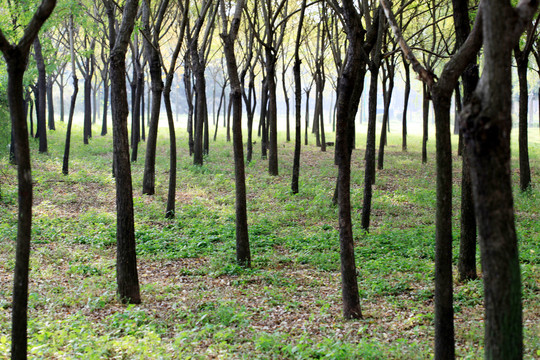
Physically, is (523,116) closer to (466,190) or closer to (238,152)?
(466,190)

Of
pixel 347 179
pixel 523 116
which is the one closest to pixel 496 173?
pixel 347 179

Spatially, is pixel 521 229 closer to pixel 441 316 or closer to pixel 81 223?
pixel 441 316

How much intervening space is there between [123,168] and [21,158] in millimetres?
2702

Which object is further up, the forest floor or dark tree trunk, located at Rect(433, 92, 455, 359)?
dark tree trunk, located at Rect(433, 92, 455, 359)

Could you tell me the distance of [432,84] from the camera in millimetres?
4766

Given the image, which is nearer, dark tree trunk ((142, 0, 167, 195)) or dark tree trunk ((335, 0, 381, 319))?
dark tree trunk ((335, 0, 381, 319))

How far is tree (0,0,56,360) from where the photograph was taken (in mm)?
4430

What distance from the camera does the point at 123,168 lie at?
712 centimetres

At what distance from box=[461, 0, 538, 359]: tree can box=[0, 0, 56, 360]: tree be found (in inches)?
149

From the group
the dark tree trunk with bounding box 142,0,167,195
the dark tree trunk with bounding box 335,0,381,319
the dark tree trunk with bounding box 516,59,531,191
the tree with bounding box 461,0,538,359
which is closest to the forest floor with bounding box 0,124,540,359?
the dark tree trunk with bounding box 335,0,381,319

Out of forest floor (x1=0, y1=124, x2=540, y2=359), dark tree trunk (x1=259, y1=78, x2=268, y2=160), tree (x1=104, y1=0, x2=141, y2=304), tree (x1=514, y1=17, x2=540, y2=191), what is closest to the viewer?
forest floor (x1=0, y1=124, x2=540, y2=359)

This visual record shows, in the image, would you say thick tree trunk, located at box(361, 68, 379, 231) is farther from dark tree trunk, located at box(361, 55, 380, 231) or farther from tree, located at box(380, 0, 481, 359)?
tree, located at box(380, 0, 481, 359)

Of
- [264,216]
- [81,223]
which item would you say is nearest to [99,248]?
[81,223]

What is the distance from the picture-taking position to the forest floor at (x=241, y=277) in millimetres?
5654
